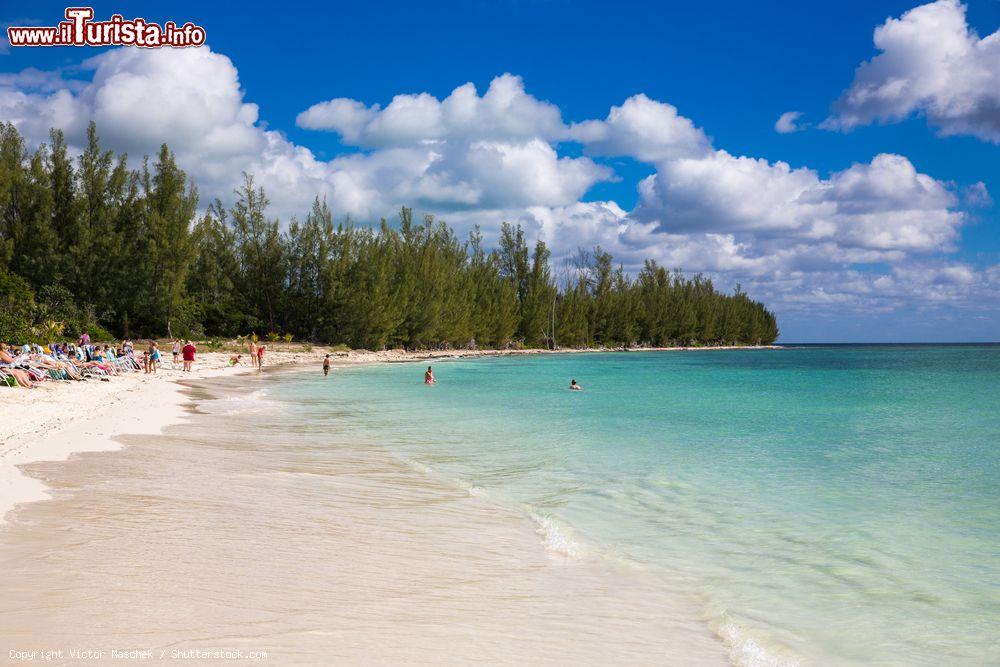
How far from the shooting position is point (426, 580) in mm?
6215

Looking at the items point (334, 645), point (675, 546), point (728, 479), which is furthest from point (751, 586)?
point (728, 479)

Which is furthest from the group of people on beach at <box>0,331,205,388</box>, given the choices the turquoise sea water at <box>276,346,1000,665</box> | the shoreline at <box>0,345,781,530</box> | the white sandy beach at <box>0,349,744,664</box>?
the white sandy beach at <box>0,349,744,664</box>

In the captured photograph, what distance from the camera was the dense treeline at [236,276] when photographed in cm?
4766

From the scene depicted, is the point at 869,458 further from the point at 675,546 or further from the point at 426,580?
the point at 426,580

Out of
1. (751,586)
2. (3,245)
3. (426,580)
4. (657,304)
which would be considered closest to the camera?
(426,580)

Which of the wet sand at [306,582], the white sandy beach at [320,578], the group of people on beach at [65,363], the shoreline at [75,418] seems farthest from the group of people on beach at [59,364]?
the wet sand at [306,582]

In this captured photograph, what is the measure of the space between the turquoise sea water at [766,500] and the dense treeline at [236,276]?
1028 inches

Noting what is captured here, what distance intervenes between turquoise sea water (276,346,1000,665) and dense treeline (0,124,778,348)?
26106 millimetres

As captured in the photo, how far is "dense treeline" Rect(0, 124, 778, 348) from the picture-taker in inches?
1876

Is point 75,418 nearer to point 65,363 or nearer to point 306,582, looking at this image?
point 65,363

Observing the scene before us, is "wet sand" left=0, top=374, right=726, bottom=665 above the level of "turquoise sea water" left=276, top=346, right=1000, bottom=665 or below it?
above

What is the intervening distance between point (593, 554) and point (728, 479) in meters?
6.35

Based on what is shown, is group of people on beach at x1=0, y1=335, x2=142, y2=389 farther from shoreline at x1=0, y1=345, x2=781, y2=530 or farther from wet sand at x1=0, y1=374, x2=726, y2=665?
wet sand at x1=0, y1=374, x2=726, y2=665

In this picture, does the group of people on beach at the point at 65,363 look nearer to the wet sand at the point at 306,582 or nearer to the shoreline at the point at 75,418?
the shoreline at the point at 75,418
